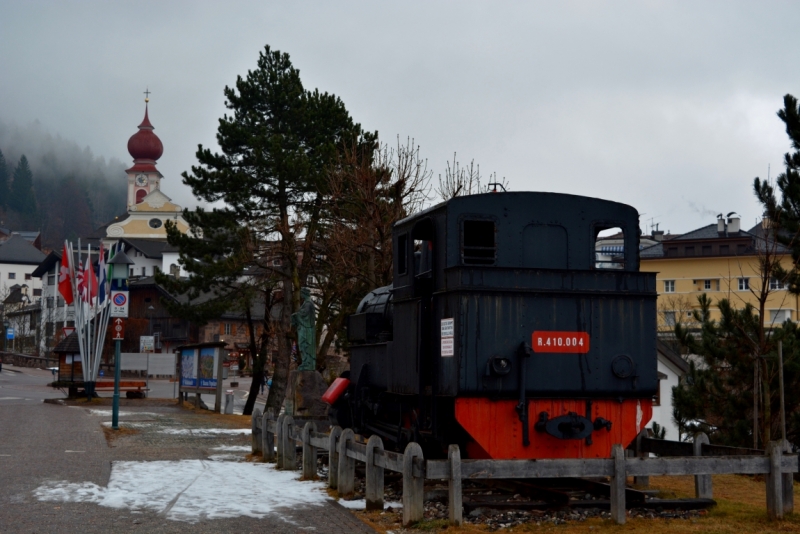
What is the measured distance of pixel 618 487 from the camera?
30.5 feet

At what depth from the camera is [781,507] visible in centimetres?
965

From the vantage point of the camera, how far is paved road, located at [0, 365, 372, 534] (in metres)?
9.52

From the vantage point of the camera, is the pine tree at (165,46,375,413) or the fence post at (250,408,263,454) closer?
the fence post at (250,408,263,454)

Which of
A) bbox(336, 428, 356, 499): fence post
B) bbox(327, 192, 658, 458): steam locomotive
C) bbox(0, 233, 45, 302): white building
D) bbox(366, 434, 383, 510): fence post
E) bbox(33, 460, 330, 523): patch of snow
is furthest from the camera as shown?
bbox(0, 233, 45, 302): white building

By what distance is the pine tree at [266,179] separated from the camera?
3038cm

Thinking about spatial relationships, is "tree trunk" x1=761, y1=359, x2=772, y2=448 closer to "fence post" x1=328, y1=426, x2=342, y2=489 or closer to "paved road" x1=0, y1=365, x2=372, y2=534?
"fence post" x1=328, y1=426, x2=342, y2=489

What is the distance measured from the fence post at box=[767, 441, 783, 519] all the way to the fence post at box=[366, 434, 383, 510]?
159 inches

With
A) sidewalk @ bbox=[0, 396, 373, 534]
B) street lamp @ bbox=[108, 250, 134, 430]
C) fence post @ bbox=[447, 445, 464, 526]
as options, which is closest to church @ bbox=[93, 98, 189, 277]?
street lamp @ bbox=[108, 250, 134, 430]

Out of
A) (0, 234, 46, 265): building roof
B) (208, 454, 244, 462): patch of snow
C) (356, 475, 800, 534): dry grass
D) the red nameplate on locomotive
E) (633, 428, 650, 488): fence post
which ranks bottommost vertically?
(208, 454, 244, 462): patch of snow

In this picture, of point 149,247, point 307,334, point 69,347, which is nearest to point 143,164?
point 149,247

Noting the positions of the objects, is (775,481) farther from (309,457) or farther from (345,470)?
(309,457)

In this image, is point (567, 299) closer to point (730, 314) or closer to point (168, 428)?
point (730, 314)

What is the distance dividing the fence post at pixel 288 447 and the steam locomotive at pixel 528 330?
3.32m

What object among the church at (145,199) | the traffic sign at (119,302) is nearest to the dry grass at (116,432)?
the traffic sign at (119,302)
